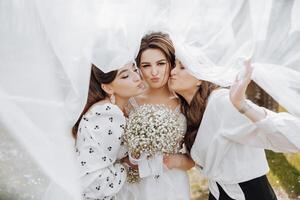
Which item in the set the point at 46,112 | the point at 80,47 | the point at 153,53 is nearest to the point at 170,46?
the point at 153,53

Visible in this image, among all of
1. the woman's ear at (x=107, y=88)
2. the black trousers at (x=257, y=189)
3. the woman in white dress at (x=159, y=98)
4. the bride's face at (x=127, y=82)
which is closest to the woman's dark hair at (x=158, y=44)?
the woman in white dress at (x=159, y=98)

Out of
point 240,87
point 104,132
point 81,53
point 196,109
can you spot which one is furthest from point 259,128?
point 81,53

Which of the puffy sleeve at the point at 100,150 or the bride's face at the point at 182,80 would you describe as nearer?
the puffy sleeve at the point at 100,150

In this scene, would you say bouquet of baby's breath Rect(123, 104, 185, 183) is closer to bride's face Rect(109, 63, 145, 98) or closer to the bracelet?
bride's face Rect(109, 63, 145, 98)

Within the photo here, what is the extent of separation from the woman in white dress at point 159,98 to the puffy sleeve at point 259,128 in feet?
0.96

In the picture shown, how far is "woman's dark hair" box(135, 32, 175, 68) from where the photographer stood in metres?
3.12

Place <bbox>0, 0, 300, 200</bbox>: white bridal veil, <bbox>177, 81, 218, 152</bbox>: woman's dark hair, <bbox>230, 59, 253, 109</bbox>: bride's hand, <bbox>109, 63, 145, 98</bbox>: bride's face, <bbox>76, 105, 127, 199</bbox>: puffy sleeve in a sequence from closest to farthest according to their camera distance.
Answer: <bbox>0, 0, 300, 200</bbox>: white bridal veil < <bbox>230, 59, 253, 109</bbox>: bride's hand < <bbox>76, 105, 127, 199</bbox>: puffy sleeve < <bbox>109, 63, 145, 98</bbox>: bride's face < <bbox>177, 81, 218, 152</bbox>: woman's dark hair

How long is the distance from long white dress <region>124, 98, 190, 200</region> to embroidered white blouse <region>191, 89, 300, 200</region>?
0.15 meters

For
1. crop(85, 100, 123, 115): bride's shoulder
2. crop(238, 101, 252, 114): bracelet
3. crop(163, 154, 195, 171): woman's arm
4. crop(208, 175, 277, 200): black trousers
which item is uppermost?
crop(238, 101, 252, 114): bracelet

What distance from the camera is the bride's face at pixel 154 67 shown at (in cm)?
315

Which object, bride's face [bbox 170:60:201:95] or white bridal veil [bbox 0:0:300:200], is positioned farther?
bride's face [bbox 170:60:201:95]

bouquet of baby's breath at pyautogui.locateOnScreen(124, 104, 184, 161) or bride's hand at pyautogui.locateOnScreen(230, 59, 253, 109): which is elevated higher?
bride's hand at pyautogui.locateOnScreen(230, 59, 253, 109)

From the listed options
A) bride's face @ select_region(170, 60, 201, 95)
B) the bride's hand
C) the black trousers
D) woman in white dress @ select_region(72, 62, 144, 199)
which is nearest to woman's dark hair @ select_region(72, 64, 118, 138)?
woman in white dress @ select_region(72, 62, 144, 199)

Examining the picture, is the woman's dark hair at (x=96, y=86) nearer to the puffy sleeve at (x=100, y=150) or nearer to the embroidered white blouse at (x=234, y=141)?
the puffy sleeve at (x=100, y=150)
